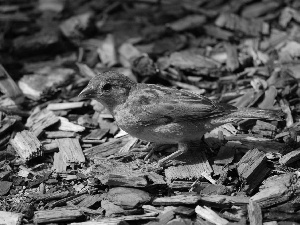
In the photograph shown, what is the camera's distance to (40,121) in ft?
21.8

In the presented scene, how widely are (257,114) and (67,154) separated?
7.86 feet

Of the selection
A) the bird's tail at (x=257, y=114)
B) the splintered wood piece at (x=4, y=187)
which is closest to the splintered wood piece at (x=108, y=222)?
the splintered wood piece at (x=4, y=187)

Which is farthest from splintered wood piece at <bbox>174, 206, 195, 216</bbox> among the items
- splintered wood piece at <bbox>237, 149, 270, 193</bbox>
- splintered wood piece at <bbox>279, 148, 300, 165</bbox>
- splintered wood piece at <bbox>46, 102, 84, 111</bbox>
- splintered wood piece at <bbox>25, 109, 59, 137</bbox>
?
splintered wood piece at <bbox>46, 102, 84, 111</bbox>

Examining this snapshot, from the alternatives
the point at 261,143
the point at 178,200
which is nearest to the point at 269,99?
the point at 261,143

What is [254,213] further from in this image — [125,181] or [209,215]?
[125,181]

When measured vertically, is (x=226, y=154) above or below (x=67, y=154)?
below

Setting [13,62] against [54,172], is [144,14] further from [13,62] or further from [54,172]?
[54,172]

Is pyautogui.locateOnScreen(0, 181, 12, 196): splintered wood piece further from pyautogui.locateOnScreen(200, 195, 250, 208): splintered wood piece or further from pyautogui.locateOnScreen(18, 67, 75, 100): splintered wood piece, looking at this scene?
pyautogui.locateOnScreen(200, 195, 250, 208): splintered wood piece

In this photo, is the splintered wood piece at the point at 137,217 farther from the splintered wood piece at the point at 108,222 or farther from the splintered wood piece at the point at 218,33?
the splintered wood piece at the point at 218,33

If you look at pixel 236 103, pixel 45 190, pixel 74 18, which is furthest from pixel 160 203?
pixel 74 18

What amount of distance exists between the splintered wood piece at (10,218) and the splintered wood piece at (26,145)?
3.37ft

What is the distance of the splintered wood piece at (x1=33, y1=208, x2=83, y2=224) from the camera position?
494cm

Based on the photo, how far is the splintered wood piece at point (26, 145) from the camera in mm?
5992

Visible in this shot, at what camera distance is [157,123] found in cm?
578
